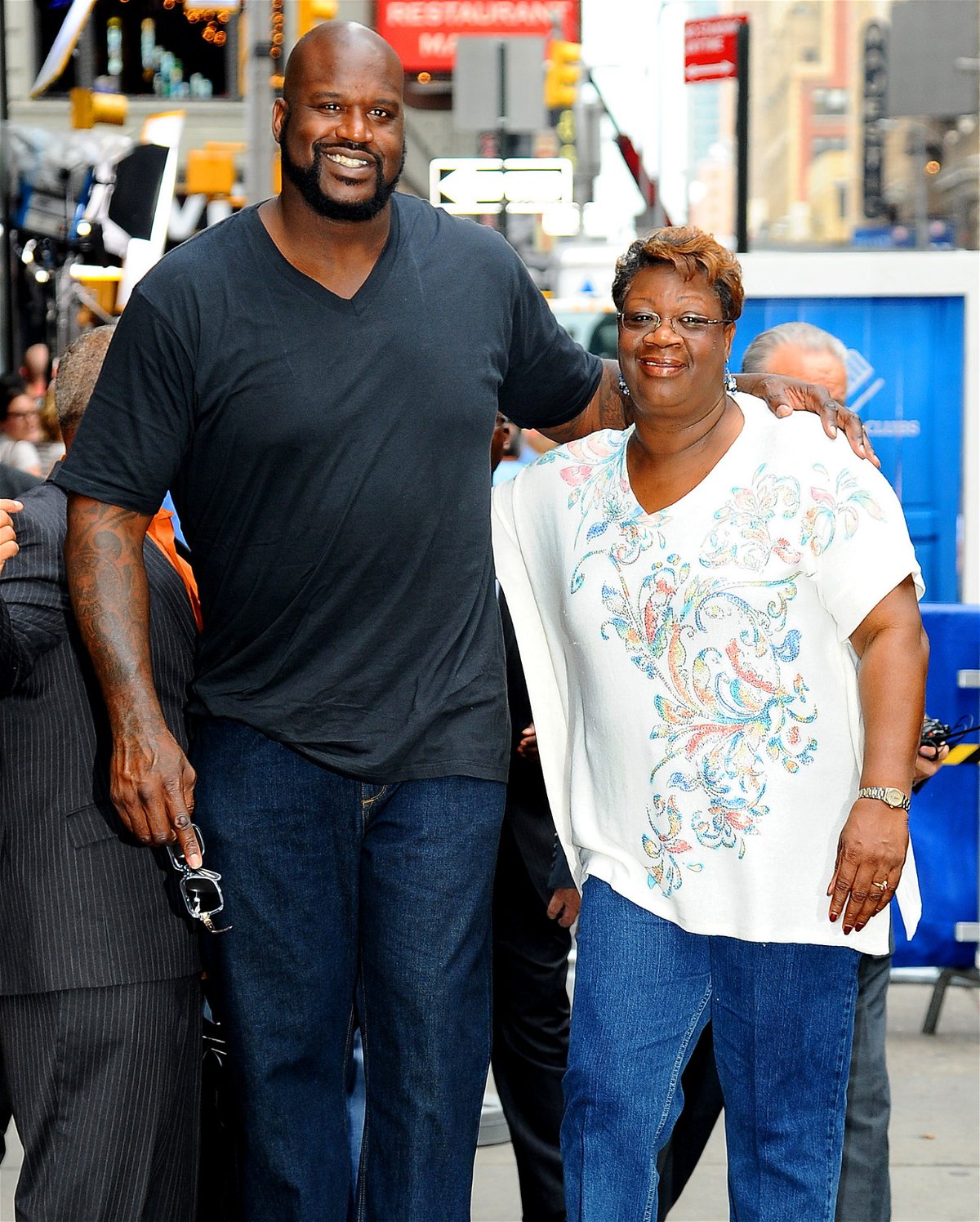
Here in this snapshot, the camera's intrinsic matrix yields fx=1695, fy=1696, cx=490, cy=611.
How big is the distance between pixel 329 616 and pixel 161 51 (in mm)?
26566

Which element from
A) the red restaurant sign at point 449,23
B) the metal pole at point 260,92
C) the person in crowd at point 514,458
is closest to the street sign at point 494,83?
the person in crowd at point 514,458

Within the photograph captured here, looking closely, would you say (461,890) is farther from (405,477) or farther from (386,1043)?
(405,477)

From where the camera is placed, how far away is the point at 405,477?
2832 millimetres

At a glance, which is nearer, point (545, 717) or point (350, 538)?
point (350, 538)

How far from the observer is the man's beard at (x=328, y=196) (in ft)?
9.16

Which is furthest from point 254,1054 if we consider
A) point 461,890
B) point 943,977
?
point 943,977

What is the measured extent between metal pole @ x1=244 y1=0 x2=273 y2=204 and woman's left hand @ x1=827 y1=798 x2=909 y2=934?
24.9 feet

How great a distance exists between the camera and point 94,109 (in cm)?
1396

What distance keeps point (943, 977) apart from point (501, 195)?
7.29 metres

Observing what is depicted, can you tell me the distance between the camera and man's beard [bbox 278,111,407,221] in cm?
279

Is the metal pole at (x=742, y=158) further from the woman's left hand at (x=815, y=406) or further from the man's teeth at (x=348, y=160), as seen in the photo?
the man's teeth at (x=348, y=160)

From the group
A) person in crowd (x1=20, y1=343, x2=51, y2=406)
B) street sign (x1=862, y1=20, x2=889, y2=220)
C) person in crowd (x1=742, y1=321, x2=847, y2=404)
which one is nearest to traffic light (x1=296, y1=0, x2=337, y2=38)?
person in crowd (x1=20, y1=343, x2=51, y2=406)

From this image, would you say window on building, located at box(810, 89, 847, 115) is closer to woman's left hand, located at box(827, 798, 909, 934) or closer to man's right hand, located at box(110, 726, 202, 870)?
woman's left hand, located at box(827, 798, 909, 934)

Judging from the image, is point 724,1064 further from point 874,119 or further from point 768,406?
point 874,119
